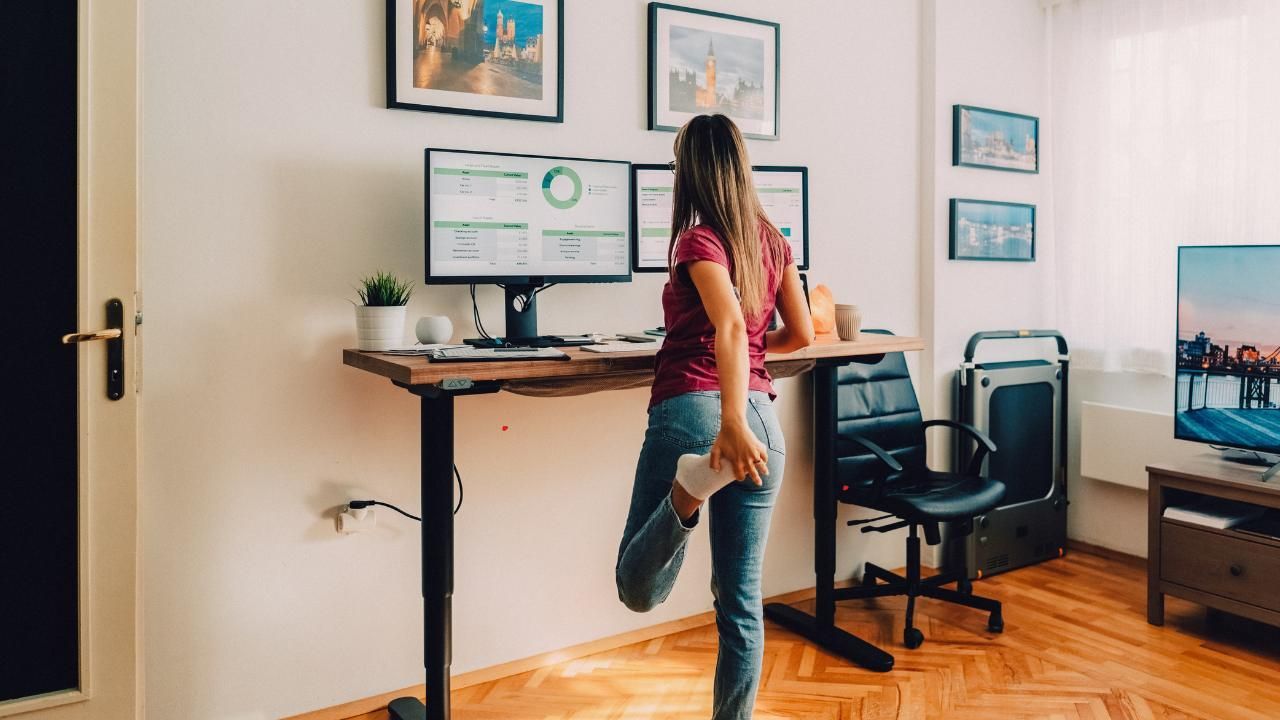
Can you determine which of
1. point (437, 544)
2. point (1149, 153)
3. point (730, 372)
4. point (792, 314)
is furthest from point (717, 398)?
point (1149, 153)

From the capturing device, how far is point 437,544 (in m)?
2.14

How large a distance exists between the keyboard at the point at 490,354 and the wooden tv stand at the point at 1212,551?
7.23 feet

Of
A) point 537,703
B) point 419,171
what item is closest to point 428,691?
point 537,703

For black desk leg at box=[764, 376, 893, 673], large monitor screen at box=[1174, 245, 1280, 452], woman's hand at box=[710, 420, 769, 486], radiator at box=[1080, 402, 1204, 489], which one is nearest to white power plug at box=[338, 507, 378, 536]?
woman's hand at box=[710, 420, 769, 486]

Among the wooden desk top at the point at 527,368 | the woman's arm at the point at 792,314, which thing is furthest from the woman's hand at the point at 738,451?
the wooden desk top at the point at 527,368

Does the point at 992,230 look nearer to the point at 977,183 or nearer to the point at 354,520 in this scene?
the point at 977,183

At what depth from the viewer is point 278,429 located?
7.82 ft

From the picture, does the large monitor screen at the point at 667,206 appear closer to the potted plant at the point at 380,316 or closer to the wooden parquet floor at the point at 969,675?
the potted plant at the point at 380,316

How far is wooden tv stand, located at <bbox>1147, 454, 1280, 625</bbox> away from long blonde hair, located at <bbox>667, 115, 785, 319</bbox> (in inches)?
76.8

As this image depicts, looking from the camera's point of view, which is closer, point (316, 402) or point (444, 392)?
point (444, 392)

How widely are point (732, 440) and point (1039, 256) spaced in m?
2.90

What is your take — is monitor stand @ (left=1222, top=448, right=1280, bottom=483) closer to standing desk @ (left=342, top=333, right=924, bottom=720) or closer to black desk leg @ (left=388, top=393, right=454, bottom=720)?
standing desk @ (left=342, top=333, right=924, bottom=720)

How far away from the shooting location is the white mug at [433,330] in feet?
7.80

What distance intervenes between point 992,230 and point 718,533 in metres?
2.46
